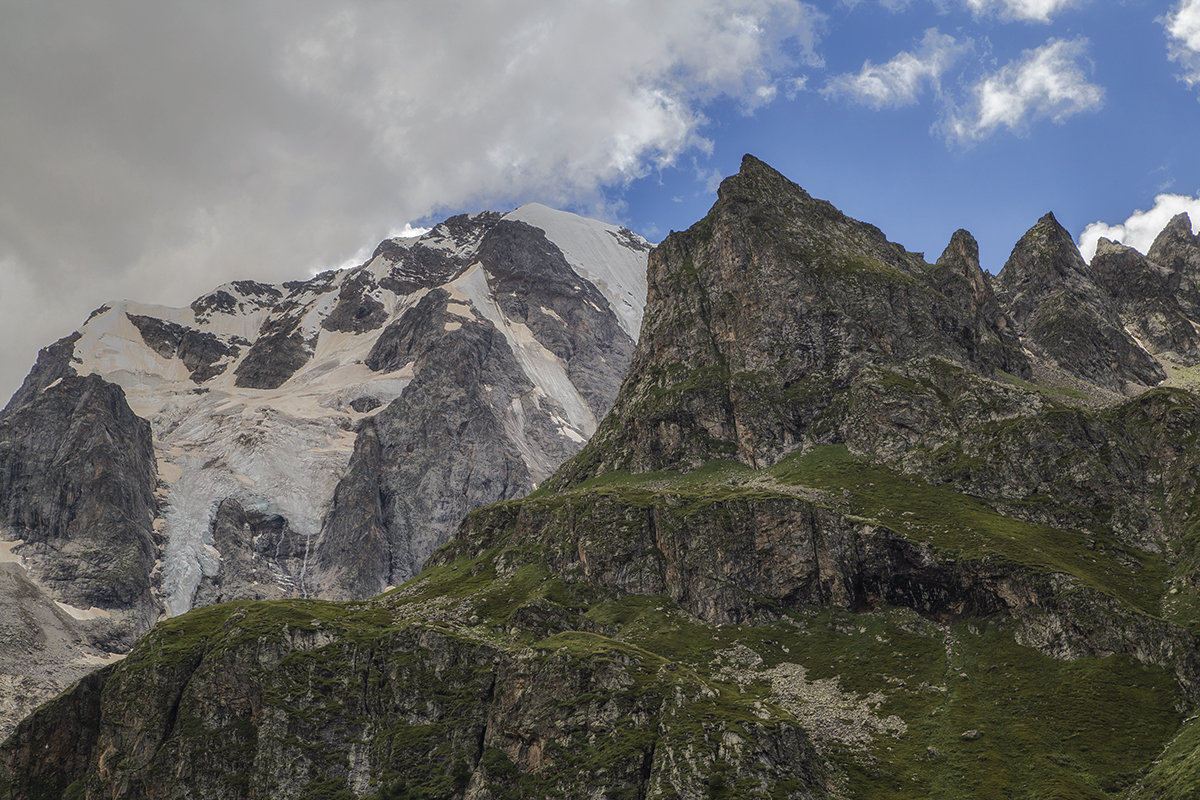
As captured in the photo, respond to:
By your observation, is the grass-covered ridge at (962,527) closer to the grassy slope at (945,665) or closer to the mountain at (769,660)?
the grassy slope at (945,665)

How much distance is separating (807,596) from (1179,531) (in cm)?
6636

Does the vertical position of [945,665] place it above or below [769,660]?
below

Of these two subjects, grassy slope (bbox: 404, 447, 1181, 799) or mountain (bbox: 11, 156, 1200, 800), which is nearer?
grassy slope (bbox: 404, 447, 1181, 799)

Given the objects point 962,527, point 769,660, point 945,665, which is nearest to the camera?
point 945,665

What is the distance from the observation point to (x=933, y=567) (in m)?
158

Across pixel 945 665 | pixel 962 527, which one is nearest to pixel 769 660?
pixel 945 665

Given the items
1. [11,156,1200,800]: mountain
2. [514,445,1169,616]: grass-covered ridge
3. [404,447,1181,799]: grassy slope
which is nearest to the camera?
[404,447,1181,799]: grassy slope

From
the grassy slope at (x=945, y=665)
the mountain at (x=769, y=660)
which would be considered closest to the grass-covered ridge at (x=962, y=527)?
the grassy slope at (x=945, y=665)

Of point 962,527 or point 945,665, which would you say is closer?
point 945,665

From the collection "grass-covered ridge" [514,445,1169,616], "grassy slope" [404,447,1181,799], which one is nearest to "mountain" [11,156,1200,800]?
"grassy slope" [404,447,1181,799]

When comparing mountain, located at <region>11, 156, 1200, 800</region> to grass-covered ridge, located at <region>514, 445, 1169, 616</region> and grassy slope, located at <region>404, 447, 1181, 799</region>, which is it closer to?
grassy slope, located at <region>404, 447, 1181, 799</region>

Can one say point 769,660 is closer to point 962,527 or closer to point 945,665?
→ point 945,665

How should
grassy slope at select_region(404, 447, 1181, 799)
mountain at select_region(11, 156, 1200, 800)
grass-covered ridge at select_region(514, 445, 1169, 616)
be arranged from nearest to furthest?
grassy slope at select_region(404, 447, 1181, 799) → mountain at select_region(11, 156, 1200, 800) → grass-covered ridge at select_region(514, 445, 1169, 616)

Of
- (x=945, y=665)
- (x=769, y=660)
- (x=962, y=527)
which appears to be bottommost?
(x=945, y=665)
